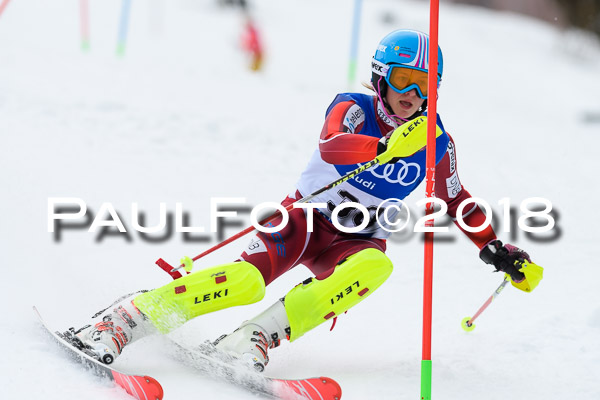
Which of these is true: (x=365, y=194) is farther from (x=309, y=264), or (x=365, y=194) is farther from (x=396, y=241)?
(x=396, y=241)

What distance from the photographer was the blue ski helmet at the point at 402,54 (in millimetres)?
3135

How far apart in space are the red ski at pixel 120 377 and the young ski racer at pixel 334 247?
0.22ft

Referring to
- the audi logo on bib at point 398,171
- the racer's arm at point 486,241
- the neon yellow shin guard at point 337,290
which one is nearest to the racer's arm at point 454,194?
the racer's arm at point 486,241

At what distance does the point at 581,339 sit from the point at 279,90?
6820mm

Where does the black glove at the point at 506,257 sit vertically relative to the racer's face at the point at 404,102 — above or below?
below

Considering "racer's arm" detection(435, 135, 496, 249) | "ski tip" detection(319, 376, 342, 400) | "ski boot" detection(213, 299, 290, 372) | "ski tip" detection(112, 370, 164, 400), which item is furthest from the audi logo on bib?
"ski tip" detection(112, 370, 164, 400)

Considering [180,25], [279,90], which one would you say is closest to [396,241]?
[279,90]

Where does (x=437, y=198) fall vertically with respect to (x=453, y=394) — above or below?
above

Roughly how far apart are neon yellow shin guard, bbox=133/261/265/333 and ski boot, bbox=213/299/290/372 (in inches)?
4.5

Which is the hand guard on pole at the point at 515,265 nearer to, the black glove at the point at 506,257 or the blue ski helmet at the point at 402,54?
the black glove at the point at 506,257

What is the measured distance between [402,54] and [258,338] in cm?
126

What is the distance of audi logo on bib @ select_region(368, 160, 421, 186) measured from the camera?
322cm

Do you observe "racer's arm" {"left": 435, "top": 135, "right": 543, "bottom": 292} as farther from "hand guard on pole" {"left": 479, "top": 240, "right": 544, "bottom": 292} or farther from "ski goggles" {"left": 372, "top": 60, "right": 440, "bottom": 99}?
"ski goggles" {"left": 372, "top": 60, "right": 440, "bottom": 99}

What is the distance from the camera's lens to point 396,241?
5.27 m
